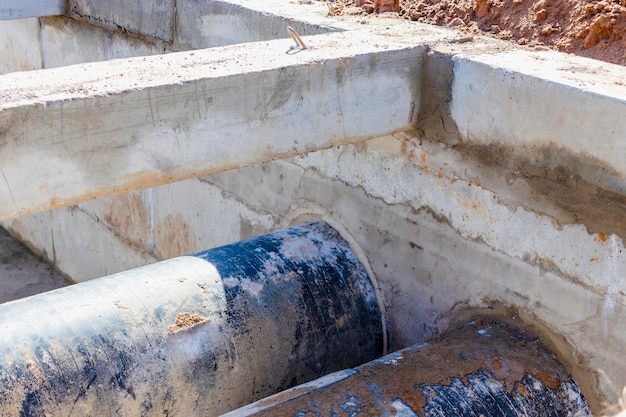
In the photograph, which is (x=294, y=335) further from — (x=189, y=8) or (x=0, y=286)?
(x=0, y=286)

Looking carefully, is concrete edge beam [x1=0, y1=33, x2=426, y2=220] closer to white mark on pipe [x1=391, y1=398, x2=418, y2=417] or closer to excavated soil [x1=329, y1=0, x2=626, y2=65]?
excavated soil [x1=329, y1=0, x2=626, y2=65]

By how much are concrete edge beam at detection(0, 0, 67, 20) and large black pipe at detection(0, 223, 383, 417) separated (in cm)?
270

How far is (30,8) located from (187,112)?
3095 millimetres

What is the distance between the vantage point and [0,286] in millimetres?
6016

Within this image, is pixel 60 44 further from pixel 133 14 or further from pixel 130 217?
pixel 130 217

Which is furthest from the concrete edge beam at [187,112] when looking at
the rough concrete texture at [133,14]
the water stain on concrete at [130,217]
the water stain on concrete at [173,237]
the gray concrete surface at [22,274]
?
the gray concrete surface at [22,274]

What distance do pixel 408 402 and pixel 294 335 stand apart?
661 mm

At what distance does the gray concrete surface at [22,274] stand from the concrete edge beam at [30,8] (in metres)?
2.03

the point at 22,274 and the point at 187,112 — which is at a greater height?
the point at 187,112

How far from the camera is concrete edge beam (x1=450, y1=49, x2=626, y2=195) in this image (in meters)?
2.57

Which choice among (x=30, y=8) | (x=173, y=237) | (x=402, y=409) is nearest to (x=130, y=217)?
(x=173, y=237)

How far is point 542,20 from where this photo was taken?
3486mm

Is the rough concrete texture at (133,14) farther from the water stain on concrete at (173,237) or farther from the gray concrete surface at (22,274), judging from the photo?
the gray concrete surface at (22,274)

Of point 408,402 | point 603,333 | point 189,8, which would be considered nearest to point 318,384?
point 408,402
